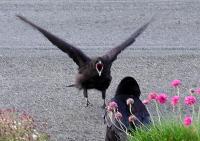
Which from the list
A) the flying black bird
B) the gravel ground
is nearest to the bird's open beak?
the flying black bird

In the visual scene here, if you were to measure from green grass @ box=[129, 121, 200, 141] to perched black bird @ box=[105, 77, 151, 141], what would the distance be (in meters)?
0.42

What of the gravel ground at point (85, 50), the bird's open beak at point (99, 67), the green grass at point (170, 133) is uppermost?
the green grass at point (170, 133)

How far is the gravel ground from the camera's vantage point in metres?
7.94

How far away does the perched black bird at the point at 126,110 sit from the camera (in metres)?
5.94

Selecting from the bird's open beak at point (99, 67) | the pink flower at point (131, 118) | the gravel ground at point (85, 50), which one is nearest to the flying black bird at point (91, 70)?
the bird's open beak at point (99, 67)

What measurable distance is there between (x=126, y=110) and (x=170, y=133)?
0.92 metres

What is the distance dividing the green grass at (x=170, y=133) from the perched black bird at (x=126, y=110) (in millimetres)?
420

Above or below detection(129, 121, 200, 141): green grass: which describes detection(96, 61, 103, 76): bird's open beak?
below

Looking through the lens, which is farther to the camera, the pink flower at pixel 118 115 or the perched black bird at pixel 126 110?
the perched black bird at pixel 126 110

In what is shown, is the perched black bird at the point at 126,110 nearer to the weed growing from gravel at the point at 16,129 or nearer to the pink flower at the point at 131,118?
the pink flower at the point at 131,118

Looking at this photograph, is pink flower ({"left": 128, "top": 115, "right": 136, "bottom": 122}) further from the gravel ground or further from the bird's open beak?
the bird's open beak

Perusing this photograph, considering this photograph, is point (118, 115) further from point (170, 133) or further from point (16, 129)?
point (16, 129)

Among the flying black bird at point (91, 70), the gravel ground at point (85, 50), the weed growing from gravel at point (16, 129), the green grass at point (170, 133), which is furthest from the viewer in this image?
the flying black bird at point (91, 70)

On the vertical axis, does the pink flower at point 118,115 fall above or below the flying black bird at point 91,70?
above
